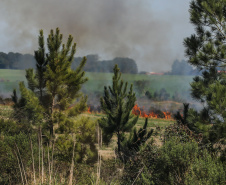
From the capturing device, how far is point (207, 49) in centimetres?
718

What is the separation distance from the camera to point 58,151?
8.37m

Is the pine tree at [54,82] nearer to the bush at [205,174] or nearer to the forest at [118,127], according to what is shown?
the forest at [118,127]

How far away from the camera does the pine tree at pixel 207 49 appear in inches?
278

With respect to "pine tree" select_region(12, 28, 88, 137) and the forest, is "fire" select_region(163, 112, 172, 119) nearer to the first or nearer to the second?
the forest

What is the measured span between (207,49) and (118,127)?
3436 millimetres

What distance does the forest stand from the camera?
16.8 feet

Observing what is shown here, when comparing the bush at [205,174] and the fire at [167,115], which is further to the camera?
the fire at [167,115]

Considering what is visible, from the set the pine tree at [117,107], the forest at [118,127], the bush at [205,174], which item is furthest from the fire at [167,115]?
the bush at [205,174]

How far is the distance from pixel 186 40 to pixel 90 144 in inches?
159

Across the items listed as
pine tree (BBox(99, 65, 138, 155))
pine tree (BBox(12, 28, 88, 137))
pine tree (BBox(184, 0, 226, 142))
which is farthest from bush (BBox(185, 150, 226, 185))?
pine tree (BBox(12, 28, 88, 137))

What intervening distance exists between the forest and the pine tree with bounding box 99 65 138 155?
0.03 m

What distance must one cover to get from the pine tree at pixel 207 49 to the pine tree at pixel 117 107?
6.79 ft

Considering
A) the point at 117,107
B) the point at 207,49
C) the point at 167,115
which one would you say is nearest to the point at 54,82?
the point at 117,107

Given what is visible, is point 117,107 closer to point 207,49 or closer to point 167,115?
point 207,49
